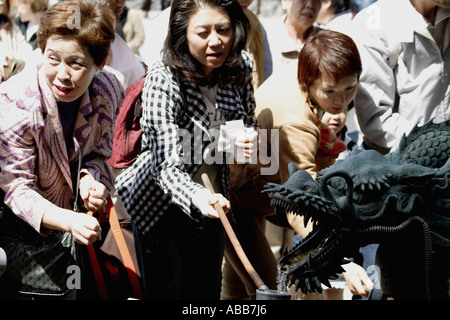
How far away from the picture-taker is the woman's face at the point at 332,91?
164 inches

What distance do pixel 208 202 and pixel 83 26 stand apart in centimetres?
103

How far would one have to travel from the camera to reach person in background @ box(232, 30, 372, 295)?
411 centimetres

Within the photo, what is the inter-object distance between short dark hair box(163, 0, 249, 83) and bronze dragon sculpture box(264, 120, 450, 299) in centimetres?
112

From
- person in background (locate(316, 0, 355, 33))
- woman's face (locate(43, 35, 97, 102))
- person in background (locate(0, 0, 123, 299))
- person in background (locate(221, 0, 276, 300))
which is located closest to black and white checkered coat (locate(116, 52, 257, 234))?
person in background (locate(0, 0, 123, 299))

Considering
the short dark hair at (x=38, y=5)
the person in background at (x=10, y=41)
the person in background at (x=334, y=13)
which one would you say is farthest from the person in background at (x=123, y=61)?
the person in background at (x=334, y=13)

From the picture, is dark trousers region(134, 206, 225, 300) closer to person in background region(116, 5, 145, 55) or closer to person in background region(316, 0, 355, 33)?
person in background region(316, 0, 355, 33)

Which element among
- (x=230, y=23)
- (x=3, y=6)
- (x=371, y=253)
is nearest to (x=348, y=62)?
(x=230, y=23)

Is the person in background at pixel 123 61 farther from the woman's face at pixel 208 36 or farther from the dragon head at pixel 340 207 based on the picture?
the dragon head at pixel 340 207

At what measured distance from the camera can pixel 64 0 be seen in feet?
12.3

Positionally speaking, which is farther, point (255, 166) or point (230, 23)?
point (255, 166)
